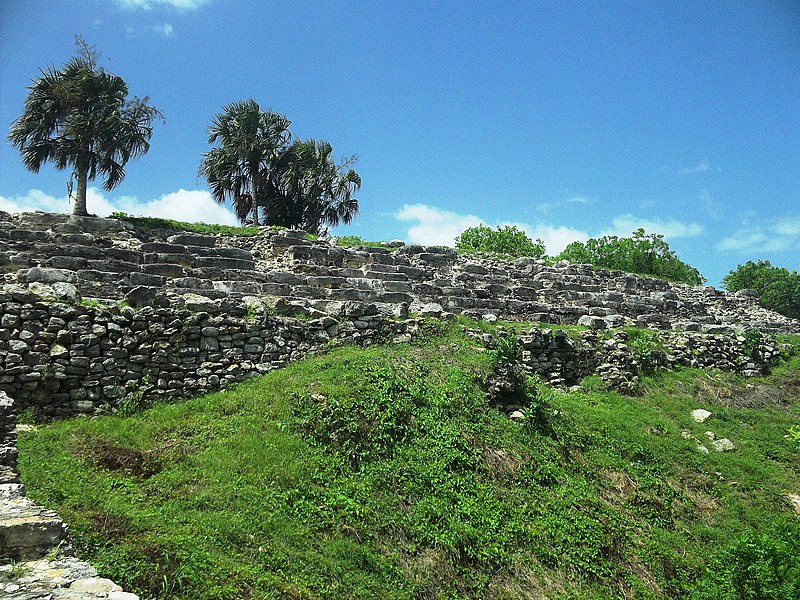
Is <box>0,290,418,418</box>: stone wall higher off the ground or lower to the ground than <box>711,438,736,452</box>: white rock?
higher

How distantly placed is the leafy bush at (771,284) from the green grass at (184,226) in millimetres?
35314

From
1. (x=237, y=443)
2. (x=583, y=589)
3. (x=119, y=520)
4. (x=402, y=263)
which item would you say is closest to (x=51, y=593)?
(x=119, y=520)

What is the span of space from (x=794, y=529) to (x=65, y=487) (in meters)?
9.35

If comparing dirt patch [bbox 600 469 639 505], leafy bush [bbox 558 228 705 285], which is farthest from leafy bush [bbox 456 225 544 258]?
dirt patch [bbox 600 469 639 505]

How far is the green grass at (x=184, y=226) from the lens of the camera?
1619cm

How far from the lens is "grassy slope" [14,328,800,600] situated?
5719 mm

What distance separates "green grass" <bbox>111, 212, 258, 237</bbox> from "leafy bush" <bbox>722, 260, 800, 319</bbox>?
3531 cm

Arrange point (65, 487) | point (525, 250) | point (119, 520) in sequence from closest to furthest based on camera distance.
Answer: point (119, 520) < point (65, 487) < point (525, 250)

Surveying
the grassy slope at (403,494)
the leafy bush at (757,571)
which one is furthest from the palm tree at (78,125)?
the leafy bush at (757,571)

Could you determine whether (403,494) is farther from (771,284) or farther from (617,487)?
(771,284)

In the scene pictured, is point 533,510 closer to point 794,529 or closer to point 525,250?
point 794,529

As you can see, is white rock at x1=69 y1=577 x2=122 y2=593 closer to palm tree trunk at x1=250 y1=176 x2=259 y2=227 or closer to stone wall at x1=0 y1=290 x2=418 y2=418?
stone wall at x1=0 y1=290 x2=418 y2=418

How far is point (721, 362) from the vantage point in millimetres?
14211

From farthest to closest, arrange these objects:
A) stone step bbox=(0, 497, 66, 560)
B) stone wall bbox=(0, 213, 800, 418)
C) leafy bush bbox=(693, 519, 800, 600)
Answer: stone wall bbox=(0, 213, 800, 418) → leafy bush bbox=(693, 519, 800, 600) → stone step bbox=(0, 497, 66, 560)
